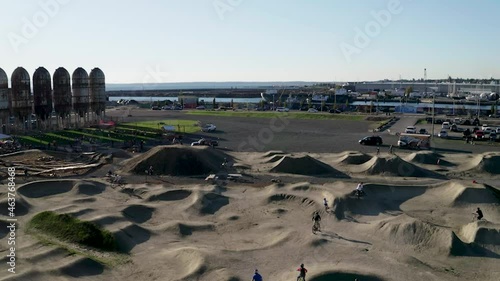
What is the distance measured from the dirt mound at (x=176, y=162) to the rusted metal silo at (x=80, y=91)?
37007 millimetres

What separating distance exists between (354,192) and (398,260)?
10.8 metres

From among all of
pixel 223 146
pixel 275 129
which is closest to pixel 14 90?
pixel 223 146

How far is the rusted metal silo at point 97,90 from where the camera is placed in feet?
260

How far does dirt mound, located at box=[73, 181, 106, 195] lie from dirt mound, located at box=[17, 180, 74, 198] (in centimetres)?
84

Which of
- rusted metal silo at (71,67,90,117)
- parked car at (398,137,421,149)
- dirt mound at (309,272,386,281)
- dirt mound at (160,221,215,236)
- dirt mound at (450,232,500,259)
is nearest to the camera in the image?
dirt mound at (309,272,386,281)

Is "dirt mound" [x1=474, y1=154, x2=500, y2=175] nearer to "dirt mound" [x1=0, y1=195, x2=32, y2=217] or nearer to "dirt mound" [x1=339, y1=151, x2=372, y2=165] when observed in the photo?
"dirt mound" [x1=339, y1=151, x2=372, y2=165]

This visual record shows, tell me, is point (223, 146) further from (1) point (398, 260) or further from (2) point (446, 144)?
(1) point (398, 260)

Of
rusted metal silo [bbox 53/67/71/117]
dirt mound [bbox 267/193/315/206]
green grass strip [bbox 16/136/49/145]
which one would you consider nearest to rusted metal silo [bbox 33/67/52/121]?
rusted metal silo [bbox 53/67/71/117]

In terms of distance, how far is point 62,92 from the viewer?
239 feet

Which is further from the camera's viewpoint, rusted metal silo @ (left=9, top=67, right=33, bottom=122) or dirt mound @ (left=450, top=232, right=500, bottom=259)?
rusted metal silo @ (left=9, top=67, right=33, bottom=122)

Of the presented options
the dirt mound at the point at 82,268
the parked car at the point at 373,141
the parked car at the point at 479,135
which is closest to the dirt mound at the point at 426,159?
the parked car at the point at 373,141

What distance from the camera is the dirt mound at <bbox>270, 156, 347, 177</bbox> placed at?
137 feet

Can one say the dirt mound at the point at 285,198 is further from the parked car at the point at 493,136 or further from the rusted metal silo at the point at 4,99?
the rusted metal silo at the point at 4,99

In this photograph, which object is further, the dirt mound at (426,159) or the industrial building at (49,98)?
the industrial building at (49,98)
